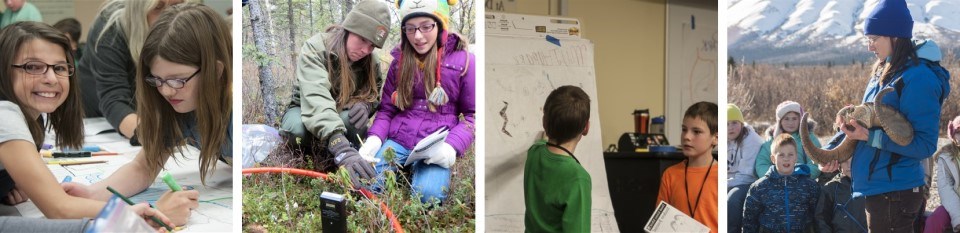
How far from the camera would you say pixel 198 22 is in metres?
4.88

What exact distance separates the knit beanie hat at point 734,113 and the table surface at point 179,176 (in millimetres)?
2433

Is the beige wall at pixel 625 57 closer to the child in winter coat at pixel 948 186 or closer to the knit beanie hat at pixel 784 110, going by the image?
the knit beanie hat at pixel 784 110

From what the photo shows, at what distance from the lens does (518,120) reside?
586cm

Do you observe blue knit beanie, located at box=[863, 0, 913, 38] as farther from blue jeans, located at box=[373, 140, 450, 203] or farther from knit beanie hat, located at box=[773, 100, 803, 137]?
blue jeans, located at box=[373, 140, 450, 203]

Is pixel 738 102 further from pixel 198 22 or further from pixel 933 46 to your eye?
pixel 198 22

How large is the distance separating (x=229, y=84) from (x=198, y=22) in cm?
32

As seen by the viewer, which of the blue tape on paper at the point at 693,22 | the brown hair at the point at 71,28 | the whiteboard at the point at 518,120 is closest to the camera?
the brown hair at the point at 71,28

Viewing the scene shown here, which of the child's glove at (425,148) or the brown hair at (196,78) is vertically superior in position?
the brown hair at (196,78)

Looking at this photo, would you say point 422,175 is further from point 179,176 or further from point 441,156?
point 179,176

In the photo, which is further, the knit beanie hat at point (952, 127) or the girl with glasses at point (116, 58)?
the knit beanie hat at point (952, 127)

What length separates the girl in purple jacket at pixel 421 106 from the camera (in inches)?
205

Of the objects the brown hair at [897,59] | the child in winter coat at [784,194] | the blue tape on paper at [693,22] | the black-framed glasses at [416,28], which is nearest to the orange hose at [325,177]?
the black-framed glasses at [416,28]

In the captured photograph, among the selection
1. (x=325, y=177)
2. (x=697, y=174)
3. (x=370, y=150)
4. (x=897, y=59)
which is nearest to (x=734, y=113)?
(x=697, y=174)

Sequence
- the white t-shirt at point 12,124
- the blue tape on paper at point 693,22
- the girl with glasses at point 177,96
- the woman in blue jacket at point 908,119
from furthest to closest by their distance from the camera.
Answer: the blue tape on paper at point 693,22
the woman in blue jacket at point 908,119
the girl with glasses at point 177,96
the white t-shirt at point 12,124
